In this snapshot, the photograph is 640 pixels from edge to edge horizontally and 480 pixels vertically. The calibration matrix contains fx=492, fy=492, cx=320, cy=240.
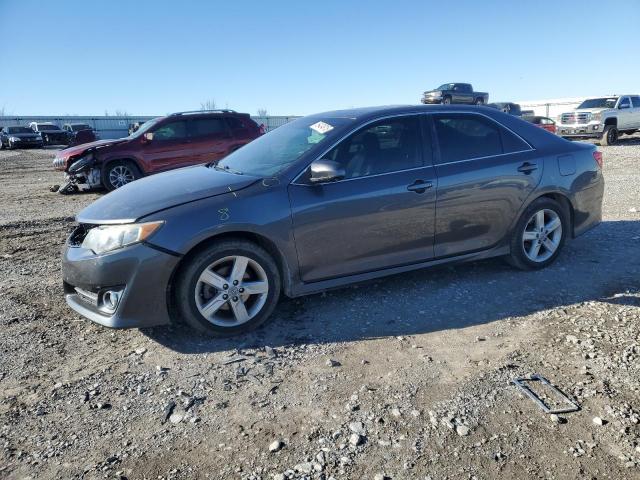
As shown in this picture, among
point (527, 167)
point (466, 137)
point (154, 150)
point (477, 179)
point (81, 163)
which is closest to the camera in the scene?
point (477, 179)

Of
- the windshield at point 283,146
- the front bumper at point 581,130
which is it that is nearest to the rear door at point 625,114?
the front bumper at point 581,130

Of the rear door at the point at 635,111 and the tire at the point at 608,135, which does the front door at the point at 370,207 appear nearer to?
the tire at the point at 608,135

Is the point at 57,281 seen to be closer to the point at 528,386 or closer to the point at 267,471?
the point at 267,471

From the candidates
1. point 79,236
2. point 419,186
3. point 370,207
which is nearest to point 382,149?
point 419,186

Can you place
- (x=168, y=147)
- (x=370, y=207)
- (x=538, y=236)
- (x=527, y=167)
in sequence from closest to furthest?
(x=370, y=207) < (x=527, y=167) < (x=538, y=236) < (x=168, y=147)

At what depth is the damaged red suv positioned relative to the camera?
10.9 m

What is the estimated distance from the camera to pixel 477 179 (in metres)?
4.43

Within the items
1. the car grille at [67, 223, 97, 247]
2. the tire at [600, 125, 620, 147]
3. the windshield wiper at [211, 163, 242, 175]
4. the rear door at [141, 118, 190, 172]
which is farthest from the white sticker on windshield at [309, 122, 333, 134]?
the tire at [600, 125, 620, 147]

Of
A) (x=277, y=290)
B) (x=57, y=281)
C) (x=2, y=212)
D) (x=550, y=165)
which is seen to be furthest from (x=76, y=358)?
(x=2, y=212)

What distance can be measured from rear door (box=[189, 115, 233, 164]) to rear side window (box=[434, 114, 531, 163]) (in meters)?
7.85

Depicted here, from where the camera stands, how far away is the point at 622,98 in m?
19.9

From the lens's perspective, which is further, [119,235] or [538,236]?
[538,236]

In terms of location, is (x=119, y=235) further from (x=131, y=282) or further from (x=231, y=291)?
(x=231, y=291)

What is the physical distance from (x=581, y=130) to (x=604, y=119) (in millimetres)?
863
